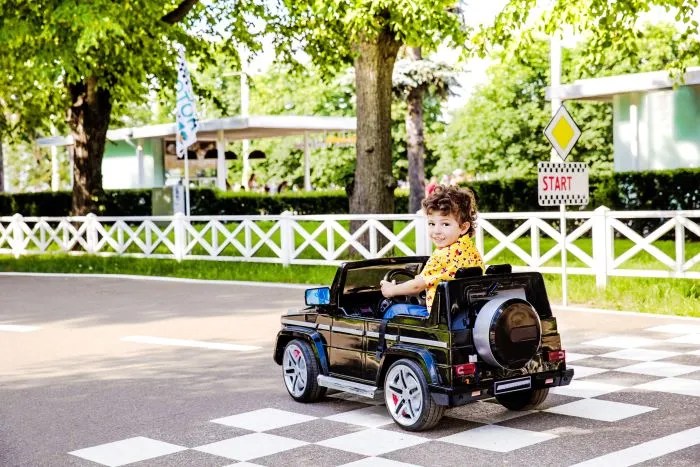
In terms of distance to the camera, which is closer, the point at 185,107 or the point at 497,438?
the point at 497,438

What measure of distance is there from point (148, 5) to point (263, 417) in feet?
52.2

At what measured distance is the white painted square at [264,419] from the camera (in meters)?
7.36

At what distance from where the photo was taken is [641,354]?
10.0 m

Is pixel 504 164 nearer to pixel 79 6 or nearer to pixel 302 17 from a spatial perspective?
pixel 302 17

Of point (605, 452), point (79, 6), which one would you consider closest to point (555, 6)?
point (79, 6)

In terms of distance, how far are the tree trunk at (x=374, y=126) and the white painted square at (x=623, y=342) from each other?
10128 mm

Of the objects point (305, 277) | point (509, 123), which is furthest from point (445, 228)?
point (509, 123)

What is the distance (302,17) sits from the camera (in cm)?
2719

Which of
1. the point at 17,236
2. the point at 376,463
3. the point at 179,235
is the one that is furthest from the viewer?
the point at 17,236

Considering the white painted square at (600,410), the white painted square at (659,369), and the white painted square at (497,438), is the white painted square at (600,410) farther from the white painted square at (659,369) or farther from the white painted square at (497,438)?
the white painted square at (659,369)

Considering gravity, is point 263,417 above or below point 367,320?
below

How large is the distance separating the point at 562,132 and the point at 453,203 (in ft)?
23.3

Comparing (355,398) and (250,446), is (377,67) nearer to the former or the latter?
(355,398)

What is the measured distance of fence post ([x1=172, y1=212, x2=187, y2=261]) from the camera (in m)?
22.5
